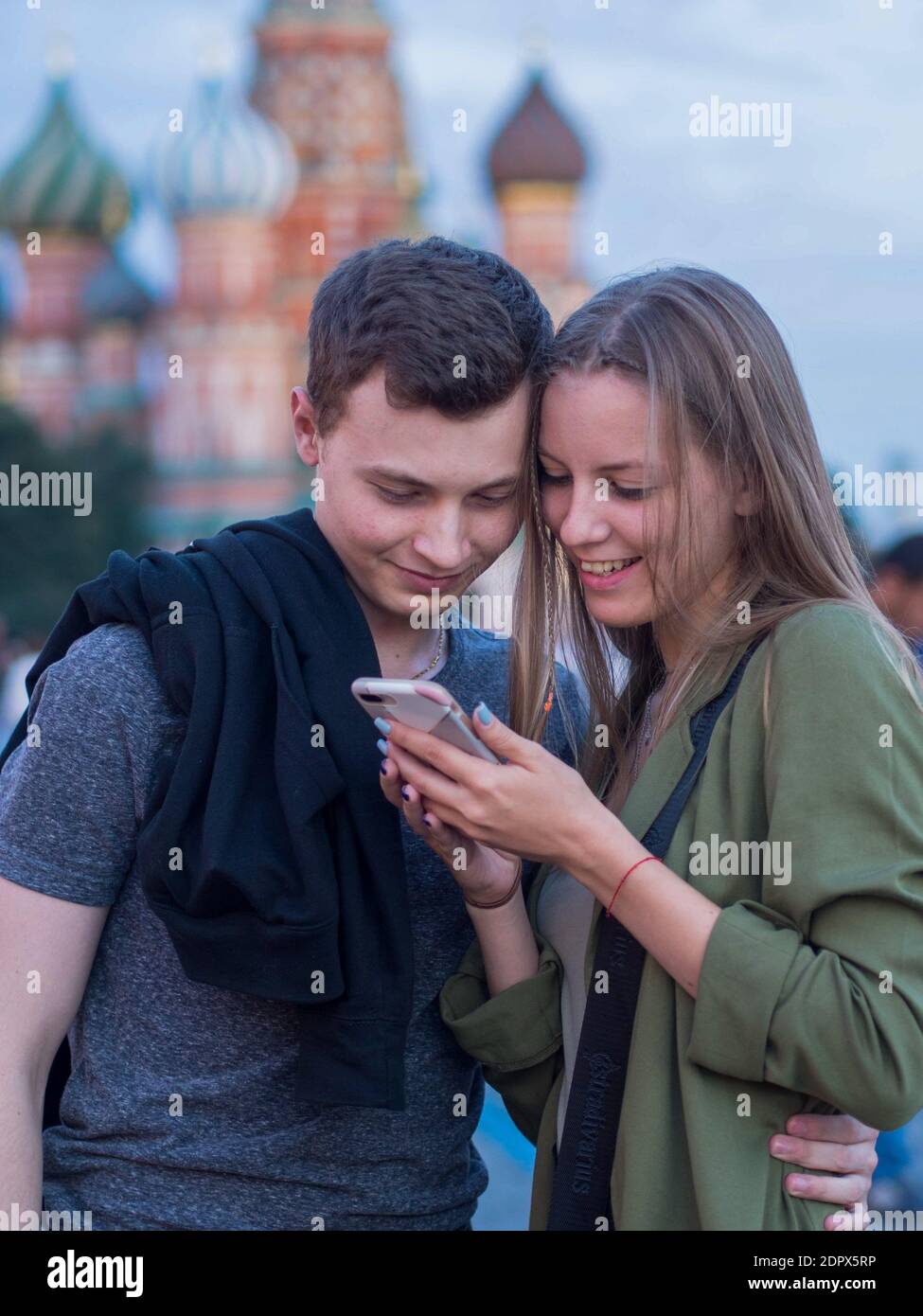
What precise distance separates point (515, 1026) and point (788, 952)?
53 cm

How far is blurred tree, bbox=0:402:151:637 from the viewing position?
30766mm

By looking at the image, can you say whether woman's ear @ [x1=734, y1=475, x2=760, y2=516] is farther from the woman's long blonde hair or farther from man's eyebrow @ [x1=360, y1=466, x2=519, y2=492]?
man's eyebrow @ [x1=360, y1=466, x2=519, y2=492]

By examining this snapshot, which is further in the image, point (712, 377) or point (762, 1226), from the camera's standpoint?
point (712, 377)

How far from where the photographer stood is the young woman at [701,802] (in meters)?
2.16

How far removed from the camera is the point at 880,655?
7.46 feet

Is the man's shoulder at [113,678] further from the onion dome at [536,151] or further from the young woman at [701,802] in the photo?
the onion dome at [536,151]

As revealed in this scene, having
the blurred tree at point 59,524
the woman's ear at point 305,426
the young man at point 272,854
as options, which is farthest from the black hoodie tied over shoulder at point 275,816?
the blurred tree at point 59,524

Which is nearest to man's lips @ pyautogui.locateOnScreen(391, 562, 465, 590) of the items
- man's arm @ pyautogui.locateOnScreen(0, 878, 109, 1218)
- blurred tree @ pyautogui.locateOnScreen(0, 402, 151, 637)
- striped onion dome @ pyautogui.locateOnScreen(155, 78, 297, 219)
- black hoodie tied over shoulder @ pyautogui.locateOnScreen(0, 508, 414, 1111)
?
black hoodie tied over shoulder @ pyautogui.locateOnScreen(0, 508, 414, 1111)

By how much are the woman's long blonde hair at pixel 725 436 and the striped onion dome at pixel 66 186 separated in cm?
4080

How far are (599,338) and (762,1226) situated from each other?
1390 millimetres

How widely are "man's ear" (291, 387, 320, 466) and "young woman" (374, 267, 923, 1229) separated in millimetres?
371

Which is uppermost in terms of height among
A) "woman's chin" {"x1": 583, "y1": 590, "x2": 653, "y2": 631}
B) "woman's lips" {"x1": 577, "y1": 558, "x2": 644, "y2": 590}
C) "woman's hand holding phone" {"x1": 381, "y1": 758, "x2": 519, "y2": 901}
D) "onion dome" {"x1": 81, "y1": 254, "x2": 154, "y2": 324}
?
"onion dome" {"x1": 81, "y1": 254, "x2": 154, "y2": 324}

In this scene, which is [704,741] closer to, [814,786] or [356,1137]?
[814,786]

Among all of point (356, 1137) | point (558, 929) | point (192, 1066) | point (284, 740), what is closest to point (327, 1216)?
point (356, 1137)
